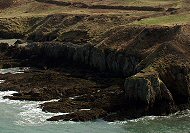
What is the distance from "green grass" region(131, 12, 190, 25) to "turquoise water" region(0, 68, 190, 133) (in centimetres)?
2562

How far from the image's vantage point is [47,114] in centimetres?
6291

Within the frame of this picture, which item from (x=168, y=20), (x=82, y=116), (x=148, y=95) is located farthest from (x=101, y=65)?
(x=82, y=116)

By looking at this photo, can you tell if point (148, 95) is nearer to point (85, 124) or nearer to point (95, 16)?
point (85, 124)

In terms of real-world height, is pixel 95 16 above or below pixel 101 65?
above

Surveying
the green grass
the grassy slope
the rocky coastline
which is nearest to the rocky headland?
the rocky coastline

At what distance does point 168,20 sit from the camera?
88.6m

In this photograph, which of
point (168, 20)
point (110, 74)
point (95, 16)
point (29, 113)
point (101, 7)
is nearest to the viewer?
point (29, 113)

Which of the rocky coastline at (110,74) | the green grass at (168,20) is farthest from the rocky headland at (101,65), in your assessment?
the green grass at (168,20)

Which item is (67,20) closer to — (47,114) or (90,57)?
(90,57)

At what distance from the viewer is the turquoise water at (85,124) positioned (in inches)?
2256

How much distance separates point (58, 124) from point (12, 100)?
39.2 ft

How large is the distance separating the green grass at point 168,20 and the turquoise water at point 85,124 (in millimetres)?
25619

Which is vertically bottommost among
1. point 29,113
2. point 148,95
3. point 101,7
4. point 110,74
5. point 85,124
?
point 85,124

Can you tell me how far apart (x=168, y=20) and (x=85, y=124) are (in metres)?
35.0
